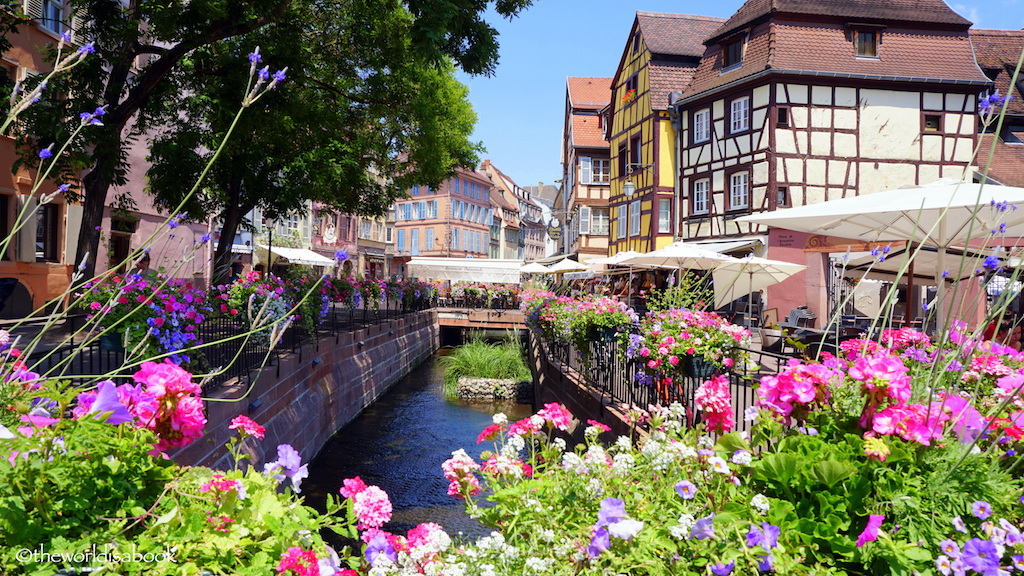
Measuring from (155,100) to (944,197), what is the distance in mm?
10016

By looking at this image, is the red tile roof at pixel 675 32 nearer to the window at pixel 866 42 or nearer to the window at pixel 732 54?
the window at pixel 732 54

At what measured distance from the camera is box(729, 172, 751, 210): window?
2142cm

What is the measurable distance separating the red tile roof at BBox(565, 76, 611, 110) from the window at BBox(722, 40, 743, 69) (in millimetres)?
15618

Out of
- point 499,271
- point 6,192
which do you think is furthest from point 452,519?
point 499,271

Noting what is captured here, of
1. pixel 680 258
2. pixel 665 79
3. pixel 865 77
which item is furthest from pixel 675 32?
pixel 680 258

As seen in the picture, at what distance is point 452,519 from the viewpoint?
8594 mm

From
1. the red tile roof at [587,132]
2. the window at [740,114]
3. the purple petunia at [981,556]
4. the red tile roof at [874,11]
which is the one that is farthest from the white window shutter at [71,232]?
the red tile roof at [587,132]

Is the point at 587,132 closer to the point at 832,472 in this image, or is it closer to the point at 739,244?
the point at 739,244

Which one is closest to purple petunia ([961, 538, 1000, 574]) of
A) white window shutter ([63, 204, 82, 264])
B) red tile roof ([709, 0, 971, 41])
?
white window shutter ([63, 204, 82, 264])

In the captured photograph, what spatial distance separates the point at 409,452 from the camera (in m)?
11.9

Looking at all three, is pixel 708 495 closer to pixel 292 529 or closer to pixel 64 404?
pixel 292 529

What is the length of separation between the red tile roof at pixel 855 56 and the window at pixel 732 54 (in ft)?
2.34

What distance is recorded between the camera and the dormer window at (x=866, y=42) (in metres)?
21.3

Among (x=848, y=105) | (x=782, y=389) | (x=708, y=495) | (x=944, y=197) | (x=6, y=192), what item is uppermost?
(x=848, y=105)
